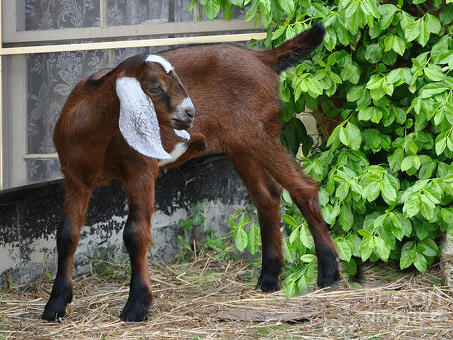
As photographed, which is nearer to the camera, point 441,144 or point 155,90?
point 155,90

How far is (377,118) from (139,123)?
63.2 inches

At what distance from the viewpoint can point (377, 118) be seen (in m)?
4.75

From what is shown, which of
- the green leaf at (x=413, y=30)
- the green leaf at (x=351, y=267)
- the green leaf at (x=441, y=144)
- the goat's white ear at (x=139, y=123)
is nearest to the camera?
the goat's white ear at (x=139, y=123)

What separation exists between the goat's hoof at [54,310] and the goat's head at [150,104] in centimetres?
102

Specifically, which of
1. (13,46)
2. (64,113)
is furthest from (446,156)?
(13,46)

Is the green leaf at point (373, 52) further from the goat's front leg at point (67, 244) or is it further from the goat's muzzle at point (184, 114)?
the goat's front leg at point (67, 244)

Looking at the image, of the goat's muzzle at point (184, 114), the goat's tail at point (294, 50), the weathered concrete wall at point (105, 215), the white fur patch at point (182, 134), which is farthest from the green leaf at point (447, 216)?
the weathered concrete wall at point (105, 215)

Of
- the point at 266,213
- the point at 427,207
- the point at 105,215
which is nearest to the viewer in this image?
the point at 427,207

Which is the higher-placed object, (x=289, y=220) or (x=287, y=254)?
(x=289, y=220)

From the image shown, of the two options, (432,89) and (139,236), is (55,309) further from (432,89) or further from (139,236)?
(432,89)

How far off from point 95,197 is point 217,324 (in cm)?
177

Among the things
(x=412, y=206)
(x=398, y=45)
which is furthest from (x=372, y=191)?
(x=398, y=45)

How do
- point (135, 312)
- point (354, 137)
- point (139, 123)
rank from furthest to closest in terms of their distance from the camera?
point (354, 137), point (135, 312), point (139, 123)

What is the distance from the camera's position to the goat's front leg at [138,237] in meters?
4.16
